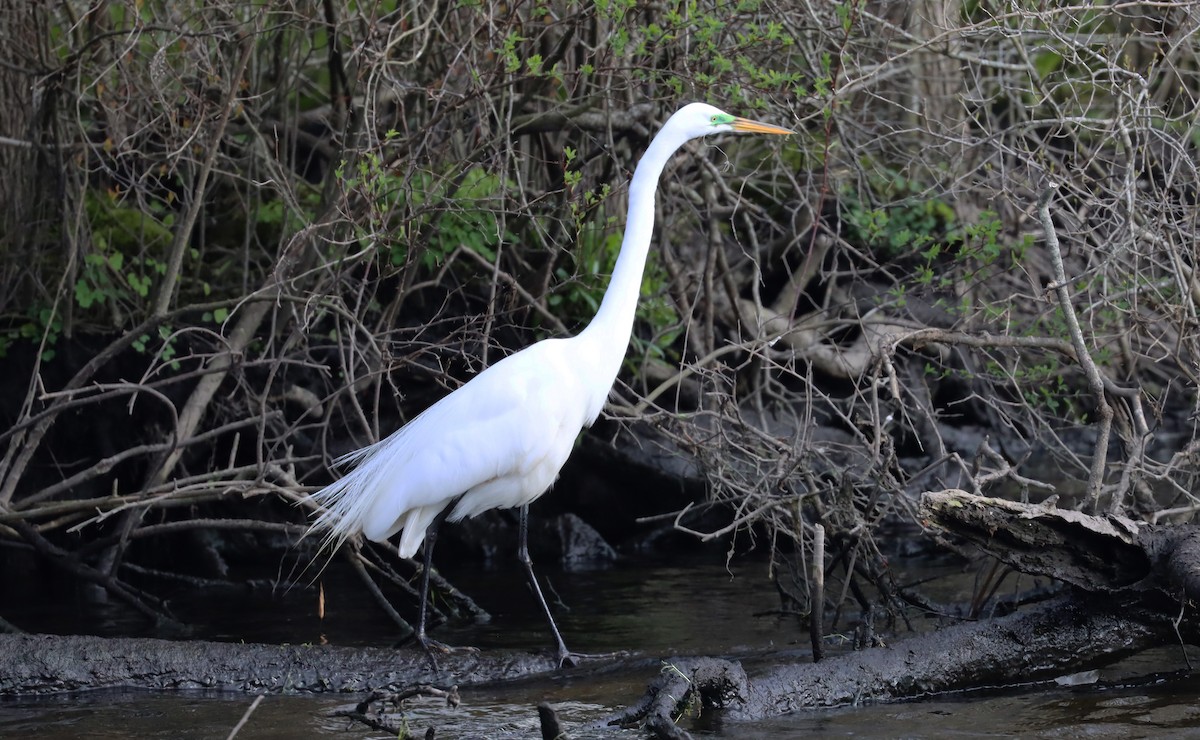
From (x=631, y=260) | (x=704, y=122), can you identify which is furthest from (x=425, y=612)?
(x=704, y=122)

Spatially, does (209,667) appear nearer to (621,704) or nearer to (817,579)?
(621,704)

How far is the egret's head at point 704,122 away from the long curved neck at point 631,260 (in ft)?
0.21

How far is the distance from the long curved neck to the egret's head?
64 millimetres

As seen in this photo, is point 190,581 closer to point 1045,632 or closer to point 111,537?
point 111,537

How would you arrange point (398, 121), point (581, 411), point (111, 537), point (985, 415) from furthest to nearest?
point (985, 415) → point (398, 121) → point (111, 537) → point (581, 411)

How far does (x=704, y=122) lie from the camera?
16.4ft

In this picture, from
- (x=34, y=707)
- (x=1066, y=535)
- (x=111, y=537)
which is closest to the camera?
(x=1066, y=535)

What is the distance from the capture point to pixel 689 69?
6.34 meters

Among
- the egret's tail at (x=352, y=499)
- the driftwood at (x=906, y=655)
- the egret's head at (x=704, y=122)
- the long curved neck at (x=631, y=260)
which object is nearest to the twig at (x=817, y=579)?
the driftwood at (x=906, y=655)

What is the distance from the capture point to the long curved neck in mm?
4992

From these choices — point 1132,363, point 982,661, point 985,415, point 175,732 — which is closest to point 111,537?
point 175,732

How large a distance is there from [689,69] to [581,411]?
2.11 meters

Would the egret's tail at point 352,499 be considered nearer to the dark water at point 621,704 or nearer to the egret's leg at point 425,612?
the egret's leg at point 425,612

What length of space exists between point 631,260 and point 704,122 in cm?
64
